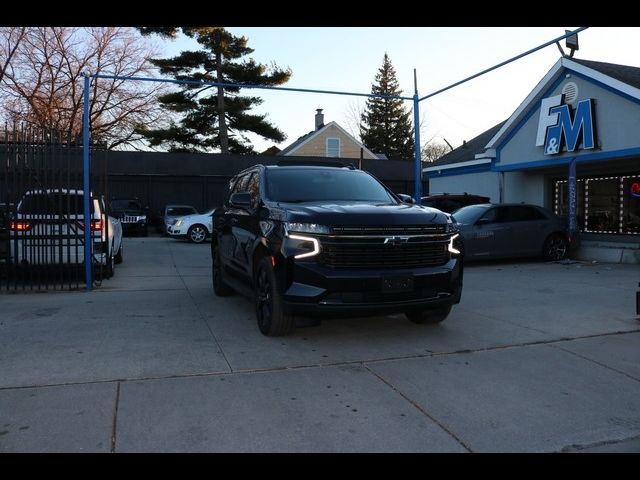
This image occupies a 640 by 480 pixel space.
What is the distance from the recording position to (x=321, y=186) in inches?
257

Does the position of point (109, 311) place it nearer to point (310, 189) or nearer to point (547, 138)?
point (310, 189)

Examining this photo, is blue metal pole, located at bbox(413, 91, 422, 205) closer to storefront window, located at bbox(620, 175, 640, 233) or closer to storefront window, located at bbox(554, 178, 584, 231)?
storefront window, located at bbox(554, 178, 584, 231)

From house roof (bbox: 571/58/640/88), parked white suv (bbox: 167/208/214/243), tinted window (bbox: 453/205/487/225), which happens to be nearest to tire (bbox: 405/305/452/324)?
tinted window (bbox: 453/205/487/225)

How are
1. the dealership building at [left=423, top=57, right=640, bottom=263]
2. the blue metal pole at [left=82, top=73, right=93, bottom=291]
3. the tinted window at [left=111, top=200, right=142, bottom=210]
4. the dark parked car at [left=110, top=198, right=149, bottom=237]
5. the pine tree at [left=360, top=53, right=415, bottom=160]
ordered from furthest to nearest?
the pine tree at [left=360, top=53, right=415, bottom=160], the tinted window at [left=111, top=200, right=142, bottom=210], the dark parked car at [left=110, top=198, right=149, bottom=237], the dealership building at [left=423, top=57, right=640, bottom=263], the blue metal pole at [left=82, top=73, right=93, bottom=291]

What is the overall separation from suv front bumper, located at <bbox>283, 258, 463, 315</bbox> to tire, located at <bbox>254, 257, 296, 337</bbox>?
226 mm

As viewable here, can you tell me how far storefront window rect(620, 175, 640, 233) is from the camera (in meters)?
13.9

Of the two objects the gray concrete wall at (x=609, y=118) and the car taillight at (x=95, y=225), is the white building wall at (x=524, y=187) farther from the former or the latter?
the car taillight at (x=95, y=225)

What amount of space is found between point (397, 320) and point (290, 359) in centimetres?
198

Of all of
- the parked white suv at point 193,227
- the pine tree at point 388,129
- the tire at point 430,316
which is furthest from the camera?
the pine tree at point 388,129

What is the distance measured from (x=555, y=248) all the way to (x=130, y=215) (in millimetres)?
16154

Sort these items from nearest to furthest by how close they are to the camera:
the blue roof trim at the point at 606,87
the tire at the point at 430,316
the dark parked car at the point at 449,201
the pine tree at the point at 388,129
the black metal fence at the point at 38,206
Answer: the tire at the point at 430,316
the black metal fence at the point at 38,206
the blue roof trim at the point at 606,87
the dark parked car at the point at 449,201
the pine tree at the point at 388,129

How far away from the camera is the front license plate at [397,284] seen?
518cm

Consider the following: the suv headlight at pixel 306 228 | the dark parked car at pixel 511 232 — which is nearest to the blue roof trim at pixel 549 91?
the dark parked car at pixel 511 232
